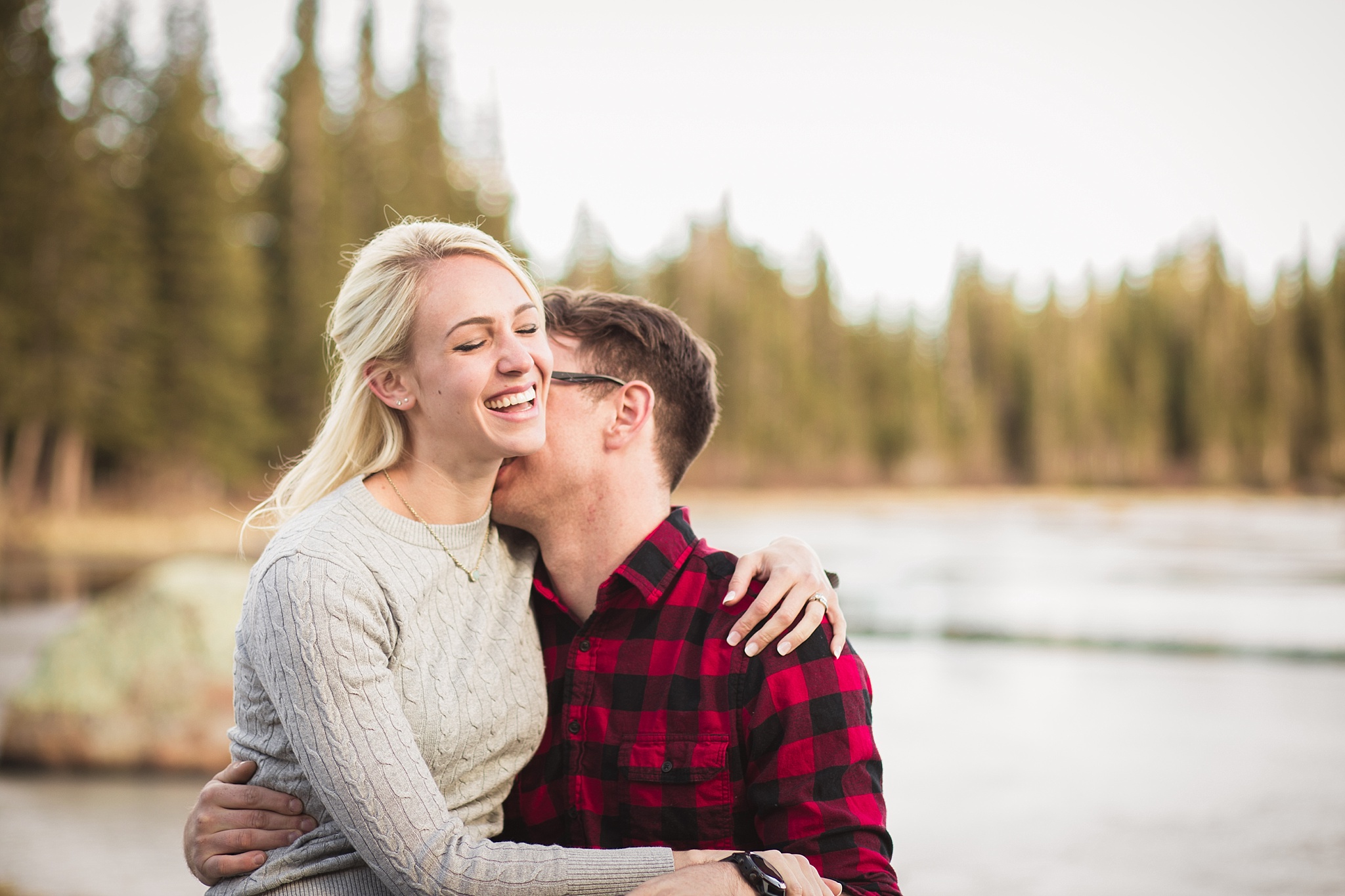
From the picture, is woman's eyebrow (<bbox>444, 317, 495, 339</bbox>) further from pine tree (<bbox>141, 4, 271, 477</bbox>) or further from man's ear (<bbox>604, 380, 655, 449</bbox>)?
pine tree (<bbox>141, 4, 271, 477</bbox>)

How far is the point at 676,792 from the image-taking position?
2.55 meters

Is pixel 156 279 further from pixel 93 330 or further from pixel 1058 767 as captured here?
pixel 1058 767

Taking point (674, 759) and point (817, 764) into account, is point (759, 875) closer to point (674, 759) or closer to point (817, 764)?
point (817, 764)

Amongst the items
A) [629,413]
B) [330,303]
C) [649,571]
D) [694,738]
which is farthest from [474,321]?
[330,303]

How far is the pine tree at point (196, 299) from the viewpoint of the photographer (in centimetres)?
2770

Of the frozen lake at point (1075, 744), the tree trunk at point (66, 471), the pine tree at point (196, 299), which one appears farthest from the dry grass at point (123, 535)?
the frozen lake at point (1075, 744)

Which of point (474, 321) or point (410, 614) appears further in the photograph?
point (474, 321)

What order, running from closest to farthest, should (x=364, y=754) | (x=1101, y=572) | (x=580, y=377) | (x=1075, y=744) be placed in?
(x=364, y=754)
(x=580, y=377)
(x=1075, y=744)
(x=1101, y=572)

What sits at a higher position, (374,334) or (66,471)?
(374,334)

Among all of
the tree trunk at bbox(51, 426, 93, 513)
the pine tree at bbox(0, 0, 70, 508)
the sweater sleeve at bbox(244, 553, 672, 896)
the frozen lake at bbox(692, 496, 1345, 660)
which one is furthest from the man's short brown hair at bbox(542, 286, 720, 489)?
the tree trunk at bbox(51, 426, 93, 513)

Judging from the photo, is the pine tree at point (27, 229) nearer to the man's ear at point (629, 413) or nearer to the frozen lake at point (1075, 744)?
the frozen lake at point (1075, 744)

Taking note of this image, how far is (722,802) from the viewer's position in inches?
99.6

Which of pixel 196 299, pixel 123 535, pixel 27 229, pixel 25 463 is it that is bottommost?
pixel 123 535

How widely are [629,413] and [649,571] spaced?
0.50 meters
